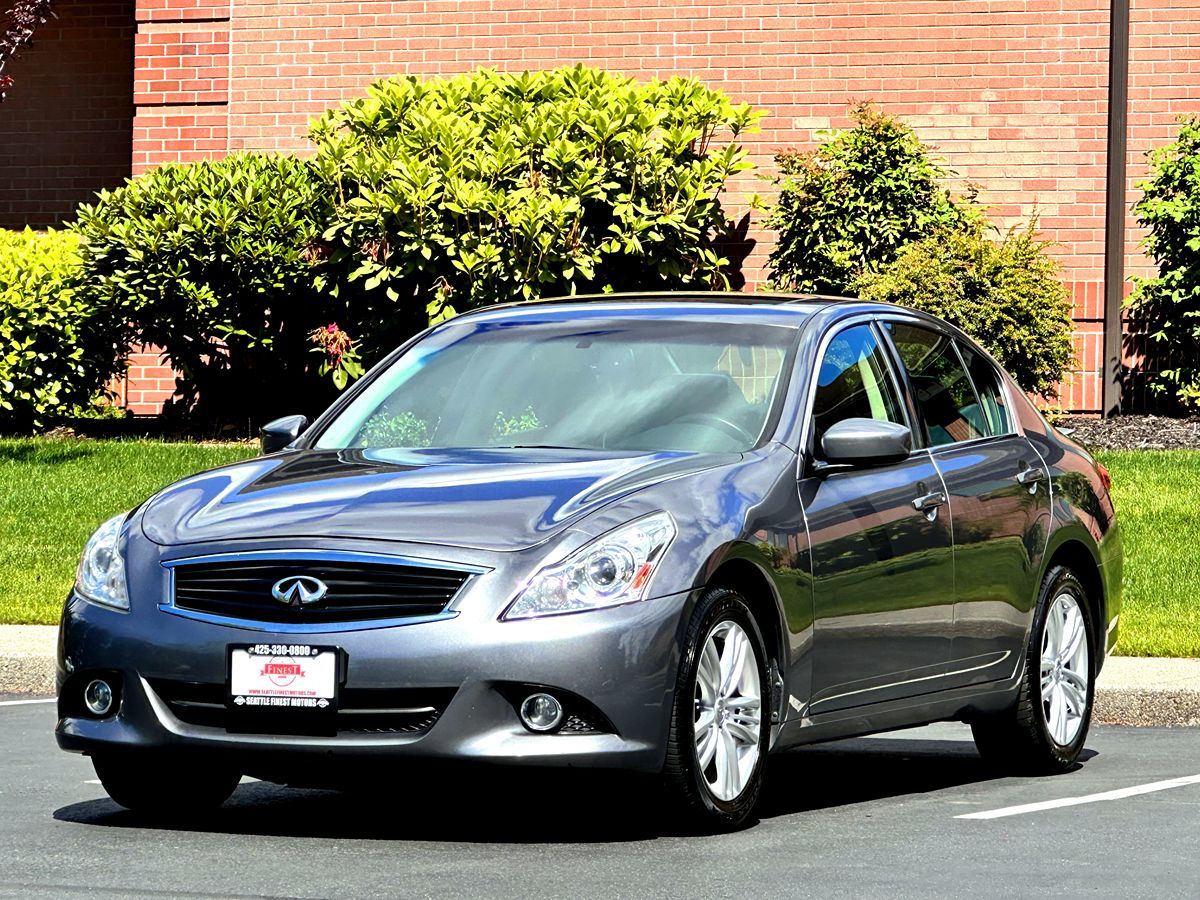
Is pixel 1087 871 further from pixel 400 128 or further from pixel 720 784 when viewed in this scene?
pixel 400 128

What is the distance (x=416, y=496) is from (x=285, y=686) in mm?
702

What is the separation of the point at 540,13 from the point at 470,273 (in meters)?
3.64

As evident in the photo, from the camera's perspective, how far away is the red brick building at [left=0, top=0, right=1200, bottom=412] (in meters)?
18.7

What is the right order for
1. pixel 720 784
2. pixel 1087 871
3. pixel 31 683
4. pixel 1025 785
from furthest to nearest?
pixel 31 683
pixel 1025 785
pixel 720 784
pixel 1087 871

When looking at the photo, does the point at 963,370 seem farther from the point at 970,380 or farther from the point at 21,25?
the point at 21,25

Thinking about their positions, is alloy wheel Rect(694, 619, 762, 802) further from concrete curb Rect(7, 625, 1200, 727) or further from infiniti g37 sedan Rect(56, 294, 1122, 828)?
concrete curb Rect(7, 625, 1200, 727)

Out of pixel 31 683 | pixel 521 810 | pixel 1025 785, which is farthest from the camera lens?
pixel 31 683

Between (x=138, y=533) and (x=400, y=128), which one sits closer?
(x=138, y=533)

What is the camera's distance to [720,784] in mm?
6734

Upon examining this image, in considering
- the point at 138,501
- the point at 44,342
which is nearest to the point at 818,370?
the point at 138,501

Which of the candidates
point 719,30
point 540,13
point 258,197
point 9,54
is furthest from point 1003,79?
point 9,54

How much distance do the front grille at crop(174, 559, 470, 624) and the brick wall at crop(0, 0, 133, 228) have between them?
57.3ft

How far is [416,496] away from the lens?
673cm

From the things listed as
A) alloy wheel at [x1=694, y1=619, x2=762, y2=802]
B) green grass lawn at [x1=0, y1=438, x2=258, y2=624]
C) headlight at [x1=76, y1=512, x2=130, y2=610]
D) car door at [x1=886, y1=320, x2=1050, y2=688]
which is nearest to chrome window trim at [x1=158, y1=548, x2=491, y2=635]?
headlight at [x1=76, y1=512, x2=130, y2=610]
